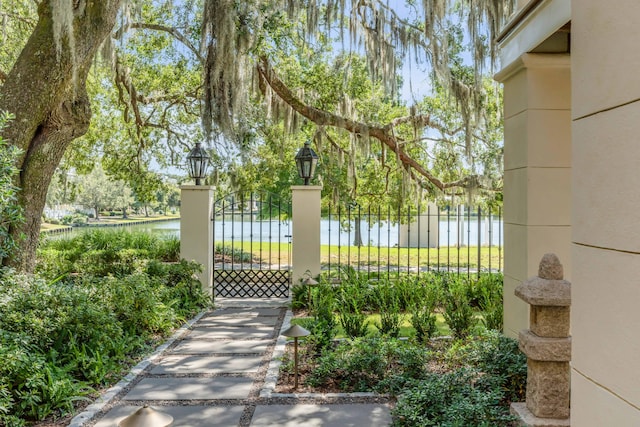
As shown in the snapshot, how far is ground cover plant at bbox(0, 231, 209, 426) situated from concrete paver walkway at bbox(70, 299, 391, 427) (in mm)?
265

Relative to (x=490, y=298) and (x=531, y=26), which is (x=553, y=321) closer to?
(x=531, y=26)

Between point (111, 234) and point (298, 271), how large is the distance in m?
7.10

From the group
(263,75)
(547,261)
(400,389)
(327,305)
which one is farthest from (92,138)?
(547,261)

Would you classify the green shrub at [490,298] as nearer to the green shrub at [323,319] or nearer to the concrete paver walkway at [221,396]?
the green shrub at [323,319]

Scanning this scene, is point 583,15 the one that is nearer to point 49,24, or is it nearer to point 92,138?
point 49,24

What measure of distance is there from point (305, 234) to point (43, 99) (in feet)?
13.7

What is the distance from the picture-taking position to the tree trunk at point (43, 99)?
17.4ft

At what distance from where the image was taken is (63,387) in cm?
352

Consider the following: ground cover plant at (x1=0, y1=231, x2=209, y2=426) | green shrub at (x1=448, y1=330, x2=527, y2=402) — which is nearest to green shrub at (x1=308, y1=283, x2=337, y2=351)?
green shrub at (x1=448, y1=330, x2=527, y2=402)

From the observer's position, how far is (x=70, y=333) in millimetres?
4332

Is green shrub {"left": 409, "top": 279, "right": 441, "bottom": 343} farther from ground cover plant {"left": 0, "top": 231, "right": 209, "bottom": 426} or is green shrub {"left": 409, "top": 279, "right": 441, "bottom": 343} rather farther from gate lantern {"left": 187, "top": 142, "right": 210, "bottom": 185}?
gate lantern {"left": 187, "top": 142, "right": 210, "bottom": 185}

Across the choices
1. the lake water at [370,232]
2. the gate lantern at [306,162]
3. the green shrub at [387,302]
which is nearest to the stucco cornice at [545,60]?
the green shrub at [387,302]

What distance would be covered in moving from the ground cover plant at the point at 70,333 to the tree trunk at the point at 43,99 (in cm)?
97

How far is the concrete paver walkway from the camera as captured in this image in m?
3.29
